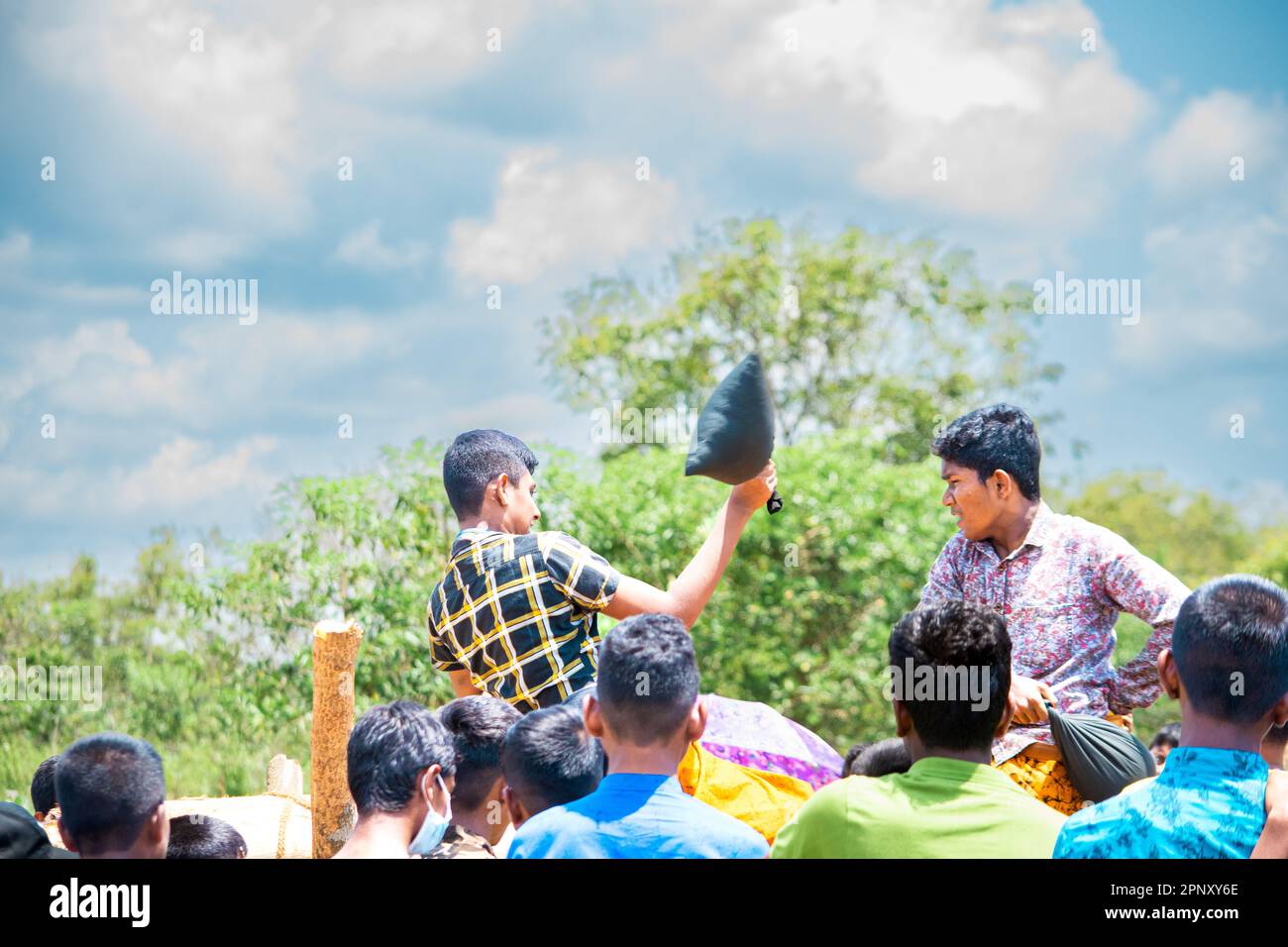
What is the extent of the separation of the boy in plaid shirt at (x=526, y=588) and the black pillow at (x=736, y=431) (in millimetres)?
69

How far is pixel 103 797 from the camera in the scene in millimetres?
2820

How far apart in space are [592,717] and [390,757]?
1.52 feet

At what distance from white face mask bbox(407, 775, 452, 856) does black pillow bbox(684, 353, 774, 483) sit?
119cm

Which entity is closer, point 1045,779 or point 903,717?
point 903,717

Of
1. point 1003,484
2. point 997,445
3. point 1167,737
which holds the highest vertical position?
point 997,445

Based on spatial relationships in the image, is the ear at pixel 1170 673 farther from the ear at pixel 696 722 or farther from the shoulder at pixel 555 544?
the shoulder at pixel 555 544

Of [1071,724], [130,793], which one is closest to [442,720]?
[130,793]

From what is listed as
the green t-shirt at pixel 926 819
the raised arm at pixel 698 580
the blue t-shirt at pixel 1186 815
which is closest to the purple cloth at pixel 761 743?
the raised arm at pixel 698 580

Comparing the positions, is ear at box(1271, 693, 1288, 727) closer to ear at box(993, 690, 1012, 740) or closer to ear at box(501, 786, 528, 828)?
ear at box(993, 690, 1012, 740)

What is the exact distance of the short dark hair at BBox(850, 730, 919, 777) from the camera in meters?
3.94

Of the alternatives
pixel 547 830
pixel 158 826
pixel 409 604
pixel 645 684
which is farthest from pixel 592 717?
pixel 409 604

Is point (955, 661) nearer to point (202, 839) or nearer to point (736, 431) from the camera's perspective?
point (736, 431)

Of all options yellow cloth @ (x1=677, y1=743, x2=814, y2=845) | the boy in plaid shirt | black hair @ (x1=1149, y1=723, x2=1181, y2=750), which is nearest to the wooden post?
the boy in plaid shirt

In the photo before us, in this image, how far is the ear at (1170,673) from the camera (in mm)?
2641
